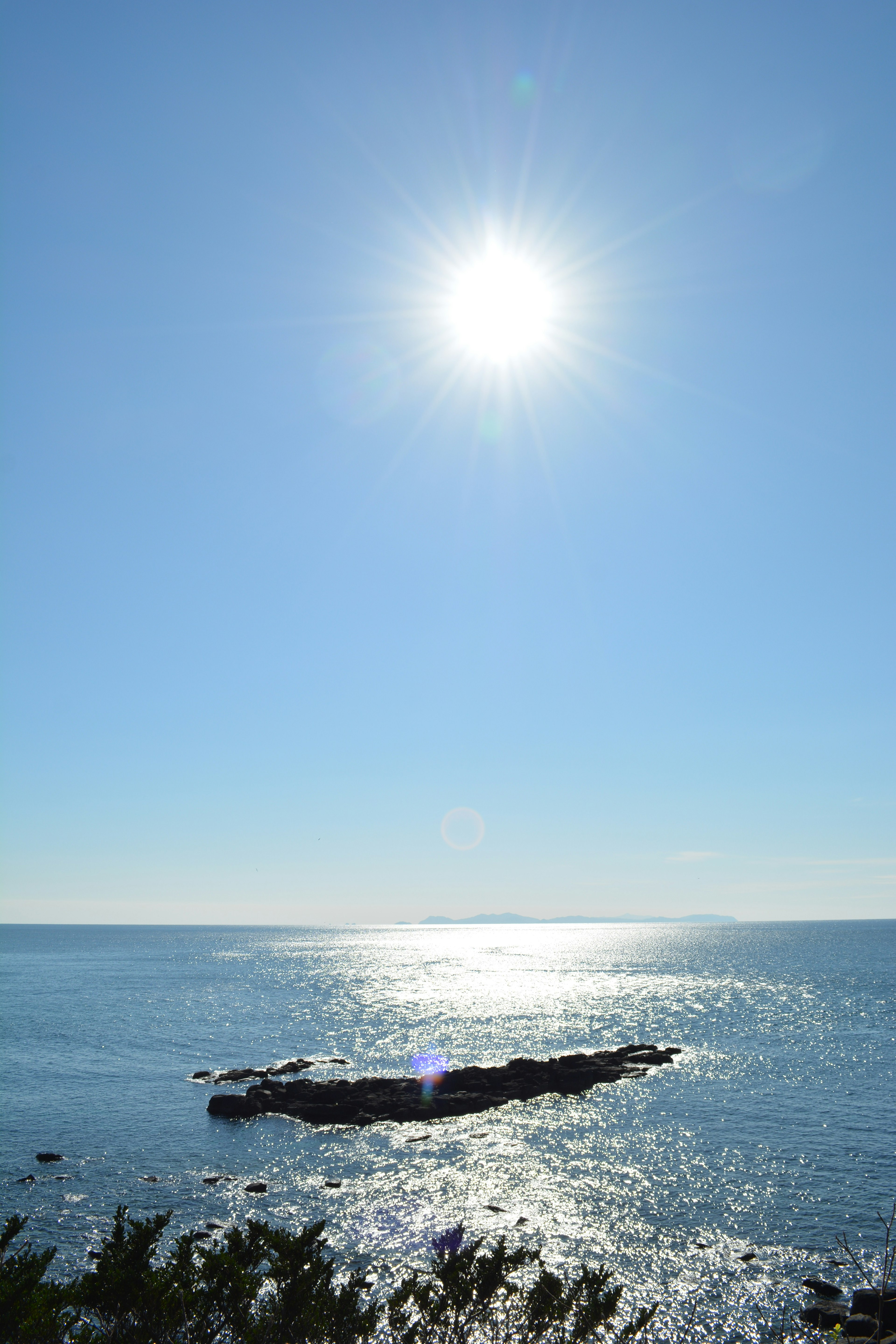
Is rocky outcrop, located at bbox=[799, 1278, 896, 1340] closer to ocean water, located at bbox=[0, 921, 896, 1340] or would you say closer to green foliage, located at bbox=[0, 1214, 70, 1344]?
ocean water, located at bbox=[0, 921, 896, 1340]

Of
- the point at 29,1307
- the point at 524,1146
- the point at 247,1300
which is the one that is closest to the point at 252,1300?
the point at 247,1300

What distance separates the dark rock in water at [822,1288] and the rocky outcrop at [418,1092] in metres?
25.1

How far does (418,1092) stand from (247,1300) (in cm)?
4046

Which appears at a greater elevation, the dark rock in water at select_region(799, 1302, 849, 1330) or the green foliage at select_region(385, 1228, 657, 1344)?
the green foliage at select_region(385, 1228, 657, 1344)

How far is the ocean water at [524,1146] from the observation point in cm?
2844

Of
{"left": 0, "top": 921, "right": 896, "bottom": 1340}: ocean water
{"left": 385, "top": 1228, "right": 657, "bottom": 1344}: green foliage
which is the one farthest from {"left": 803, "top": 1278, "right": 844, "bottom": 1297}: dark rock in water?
{"left": 385, "top": 1228, "right": 657, "bottom": 1344}: green foliage

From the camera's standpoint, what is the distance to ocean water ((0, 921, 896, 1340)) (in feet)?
93.3

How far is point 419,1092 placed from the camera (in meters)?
50.2

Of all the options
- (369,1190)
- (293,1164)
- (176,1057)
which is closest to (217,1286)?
(369,1190)

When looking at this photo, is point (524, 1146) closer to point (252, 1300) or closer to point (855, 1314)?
point (855, 1314)

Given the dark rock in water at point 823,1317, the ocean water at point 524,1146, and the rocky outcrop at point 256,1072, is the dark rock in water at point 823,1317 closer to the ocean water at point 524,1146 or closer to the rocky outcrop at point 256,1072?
the ocean water at point 524,1146

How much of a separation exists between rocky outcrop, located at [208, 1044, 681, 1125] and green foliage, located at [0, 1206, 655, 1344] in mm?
33884

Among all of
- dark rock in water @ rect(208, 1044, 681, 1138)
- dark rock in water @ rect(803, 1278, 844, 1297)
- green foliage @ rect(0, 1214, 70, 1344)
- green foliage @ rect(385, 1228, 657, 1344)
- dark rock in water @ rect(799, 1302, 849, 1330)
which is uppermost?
green foliage @ rect(0, 1214, 70, 1344)

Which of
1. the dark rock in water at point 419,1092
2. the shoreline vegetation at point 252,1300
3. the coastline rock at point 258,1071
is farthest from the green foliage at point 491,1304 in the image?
the coastline rock at point 258,1071
